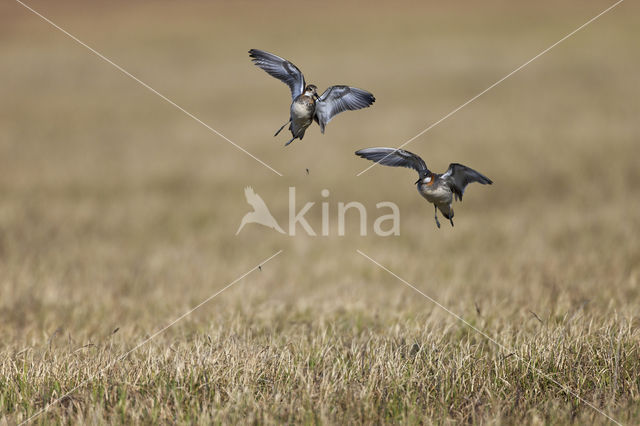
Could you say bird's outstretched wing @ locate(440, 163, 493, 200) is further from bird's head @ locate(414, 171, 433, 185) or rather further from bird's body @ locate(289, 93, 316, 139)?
bird's body @ locate(289, 93, 316, 139)

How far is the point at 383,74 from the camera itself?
80.3 ft

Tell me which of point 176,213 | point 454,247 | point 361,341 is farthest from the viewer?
point 176,213

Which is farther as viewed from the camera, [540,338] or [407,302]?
[407,302]

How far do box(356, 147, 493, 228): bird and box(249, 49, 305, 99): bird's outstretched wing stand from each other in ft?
1.19

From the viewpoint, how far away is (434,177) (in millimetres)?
2025

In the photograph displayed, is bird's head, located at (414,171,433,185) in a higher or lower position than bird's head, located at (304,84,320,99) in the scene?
lower

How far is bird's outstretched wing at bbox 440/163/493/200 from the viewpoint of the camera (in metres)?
2.10

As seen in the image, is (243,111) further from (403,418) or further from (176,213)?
(403,418)

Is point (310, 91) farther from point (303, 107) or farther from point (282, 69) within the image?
point (282, 69)

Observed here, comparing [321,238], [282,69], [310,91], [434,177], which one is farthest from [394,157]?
[321,238]

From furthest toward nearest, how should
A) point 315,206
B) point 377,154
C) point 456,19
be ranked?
1. point 456,19
2. point 315,206
3. point 377,154

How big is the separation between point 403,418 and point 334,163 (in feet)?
42.4

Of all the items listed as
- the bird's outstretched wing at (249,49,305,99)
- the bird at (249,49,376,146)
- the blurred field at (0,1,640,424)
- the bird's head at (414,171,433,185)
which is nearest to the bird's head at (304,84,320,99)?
the bird at (249,49,376,146)

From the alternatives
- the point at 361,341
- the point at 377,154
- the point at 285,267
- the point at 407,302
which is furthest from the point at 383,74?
the point at 377,154
